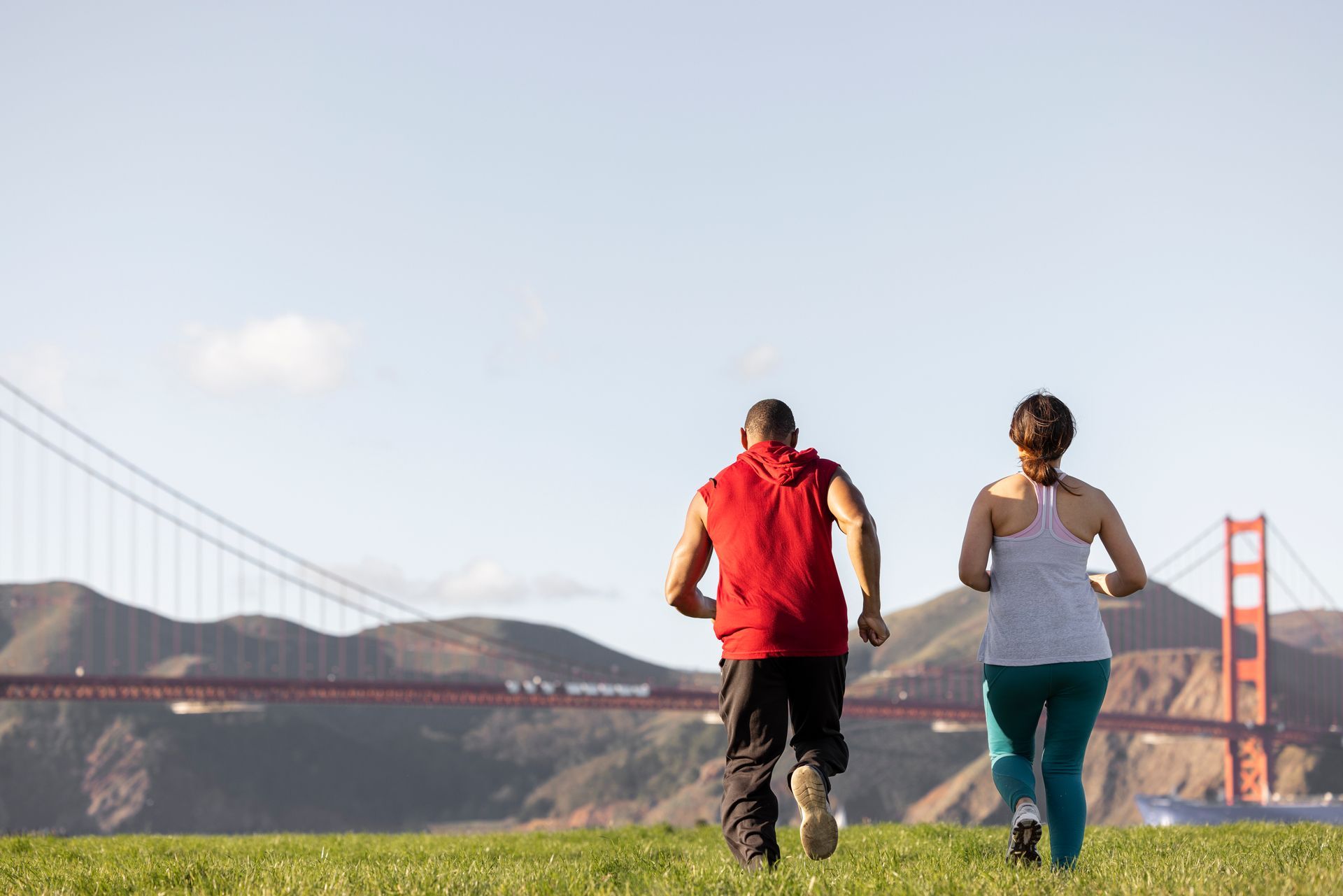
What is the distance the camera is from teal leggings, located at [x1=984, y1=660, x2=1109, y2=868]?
4750 millimetres

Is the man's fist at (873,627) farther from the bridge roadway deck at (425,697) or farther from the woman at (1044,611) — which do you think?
the bridge roadway deck at (425,697)

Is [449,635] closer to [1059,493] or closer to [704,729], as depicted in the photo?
[704,729]

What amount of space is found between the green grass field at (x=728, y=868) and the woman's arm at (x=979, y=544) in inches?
37.9

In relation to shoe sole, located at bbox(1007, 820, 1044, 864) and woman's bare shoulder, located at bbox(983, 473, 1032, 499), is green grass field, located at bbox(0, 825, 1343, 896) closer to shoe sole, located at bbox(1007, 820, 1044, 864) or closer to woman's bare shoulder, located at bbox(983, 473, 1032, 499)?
shoe sole, located at bbox(1007, 820, 1044, 864)

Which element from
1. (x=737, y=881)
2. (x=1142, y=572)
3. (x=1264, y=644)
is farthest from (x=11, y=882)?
(x=1264, y=644)

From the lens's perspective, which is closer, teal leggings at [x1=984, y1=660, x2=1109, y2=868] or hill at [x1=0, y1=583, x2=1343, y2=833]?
teal leggings at [x1=984, y1=660, x2=1109, y2=868]

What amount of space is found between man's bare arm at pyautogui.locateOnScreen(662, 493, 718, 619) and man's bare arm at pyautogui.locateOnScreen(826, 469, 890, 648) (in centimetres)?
50

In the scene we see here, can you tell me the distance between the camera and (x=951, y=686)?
105m

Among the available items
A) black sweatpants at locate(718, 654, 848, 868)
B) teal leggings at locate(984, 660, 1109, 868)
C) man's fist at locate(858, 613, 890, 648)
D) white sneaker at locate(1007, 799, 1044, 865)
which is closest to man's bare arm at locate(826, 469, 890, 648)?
man's fist at locate(858, 613, 890, 648)

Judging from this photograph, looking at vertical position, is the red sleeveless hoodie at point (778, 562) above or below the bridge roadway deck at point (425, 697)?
above

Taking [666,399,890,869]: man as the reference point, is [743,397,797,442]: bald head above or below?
above

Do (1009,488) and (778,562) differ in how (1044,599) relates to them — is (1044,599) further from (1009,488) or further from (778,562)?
(778,562)

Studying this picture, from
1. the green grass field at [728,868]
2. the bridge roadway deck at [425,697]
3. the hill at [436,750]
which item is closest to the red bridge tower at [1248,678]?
the bridge roadway deck at [425,697]

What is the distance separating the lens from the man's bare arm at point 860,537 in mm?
4848
